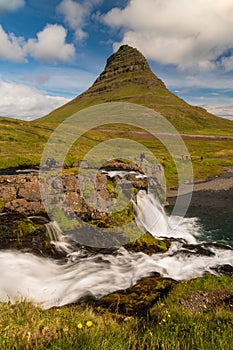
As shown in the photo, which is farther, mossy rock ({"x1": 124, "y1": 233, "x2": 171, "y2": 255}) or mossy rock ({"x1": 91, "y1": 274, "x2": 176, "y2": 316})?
mossy rock ({"x1": 124, "y1": 233, "x2": 171, "y2": 255})

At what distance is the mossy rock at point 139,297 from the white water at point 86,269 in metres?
0.80

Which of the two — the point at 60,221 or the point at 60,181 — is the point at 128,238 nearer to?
the point at 60,221

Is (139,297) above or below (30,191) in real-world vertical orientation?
below

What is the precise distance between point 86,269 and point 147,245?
761 centimetres

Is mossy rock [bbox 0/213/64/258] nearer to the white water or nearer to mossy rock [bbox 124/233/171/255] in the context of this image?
the white water

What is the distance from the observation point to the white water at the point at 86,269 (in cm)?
1450

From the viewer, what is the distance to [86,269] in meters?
18.0

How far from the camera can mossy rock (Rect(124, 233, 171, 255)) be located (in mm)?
22737

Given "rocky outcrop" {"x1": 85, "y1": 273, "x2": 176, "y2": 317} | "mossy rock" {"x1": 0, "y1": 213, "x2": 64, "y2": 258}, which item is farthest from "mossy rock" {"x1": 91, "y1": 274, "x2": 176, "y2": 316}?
"mossy rock" {"x1": 0, "y1": 213, "x2": 64, "y2": 258}

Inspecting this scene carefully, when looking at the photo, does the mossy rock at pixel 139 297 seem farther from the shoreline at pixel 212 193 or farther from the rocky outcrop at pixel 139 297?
the shoreline at pixel 212 193

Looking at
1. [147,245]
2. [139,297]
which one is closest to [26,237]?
[139,297]

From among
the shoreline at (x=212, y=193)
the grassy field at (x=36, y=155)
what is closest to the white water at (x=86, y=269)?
the shoreline at (x=212, y=193)

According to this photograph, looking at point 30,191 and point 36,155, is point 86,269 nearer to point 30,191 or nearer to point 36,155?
point 30,191

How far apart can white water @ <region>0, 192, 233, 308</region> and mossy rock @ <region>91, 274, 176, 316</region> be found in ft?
2.62
